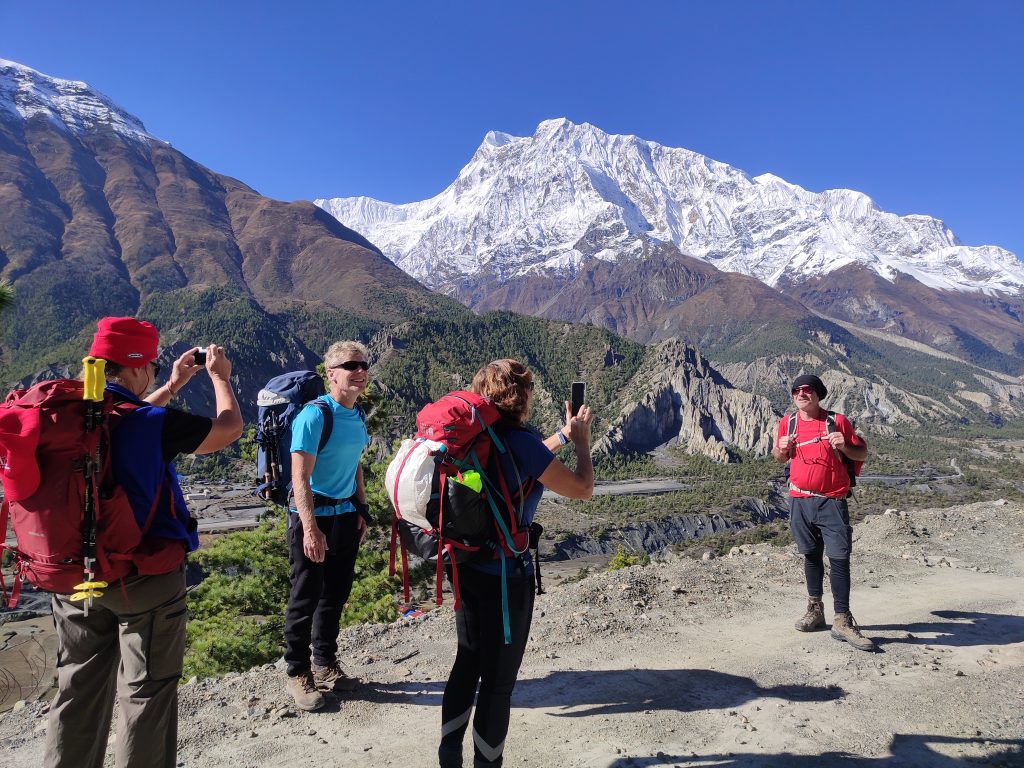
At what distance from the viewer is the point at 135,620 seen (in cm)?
314

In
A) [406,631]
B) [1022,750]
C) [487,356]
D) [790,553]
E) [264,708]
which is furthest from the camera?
[487,356]

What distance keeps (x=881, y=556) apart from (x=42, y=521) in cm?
1163

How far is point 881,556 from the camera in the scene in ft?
34.5

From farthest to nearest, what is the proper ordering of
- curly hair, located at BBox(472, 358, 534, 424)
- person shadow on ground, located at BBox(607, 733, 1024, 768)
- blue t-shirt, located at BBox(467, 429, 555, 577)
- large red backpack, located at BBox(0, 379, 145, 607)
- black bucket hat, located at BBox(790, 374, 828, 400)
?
black bucket hat, located at BBox(790, 374, 828, 400) < person shadow on ground, located at BBox(607, 733, 1024, 768) < curly hair, located at BBox(472, 358, 534, 424) < blue t-shirt, located at BBox(467, 429, 555, 577) < large red backpack, located at BBox(0, 379, 145, 607)

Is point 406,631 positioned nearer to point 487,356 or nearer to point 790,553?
point 790,553

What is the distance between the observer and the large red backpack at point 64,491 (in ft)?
8.95

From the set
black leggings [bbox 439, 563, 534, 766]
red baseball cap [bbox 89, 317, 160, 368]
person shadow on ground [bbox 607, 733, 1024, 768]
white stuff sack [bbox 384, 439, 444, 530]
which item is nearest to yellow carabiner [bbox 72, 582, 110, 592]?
red baseball cap [bbox 89, 317, 160, 368]

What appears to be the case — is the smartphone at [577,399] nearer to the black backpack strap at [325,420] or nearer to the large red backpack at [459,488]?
the large red backpack at [459,488]

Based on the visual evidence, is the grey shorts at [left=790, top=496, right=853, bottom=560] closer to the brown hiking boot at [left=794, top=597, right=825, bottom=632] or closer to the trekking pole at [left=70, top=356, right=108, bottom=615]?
the brown hiking boot at [left=794, top=597, right=825, bottom=632]

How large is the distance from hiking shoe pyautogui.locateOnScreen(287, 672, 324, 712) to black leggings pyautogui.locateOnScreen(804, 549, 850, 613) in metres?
5.04

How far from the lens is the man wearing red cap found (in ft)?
10.1

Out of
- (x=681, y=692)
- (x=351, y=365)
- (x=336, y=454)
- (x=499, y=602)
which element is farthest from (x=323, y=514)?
(x=681, y=692)

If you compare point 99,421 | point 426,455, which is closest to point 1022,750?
point 426,455

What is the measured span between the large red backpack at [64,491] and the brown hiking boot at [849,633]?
658 centimetres
